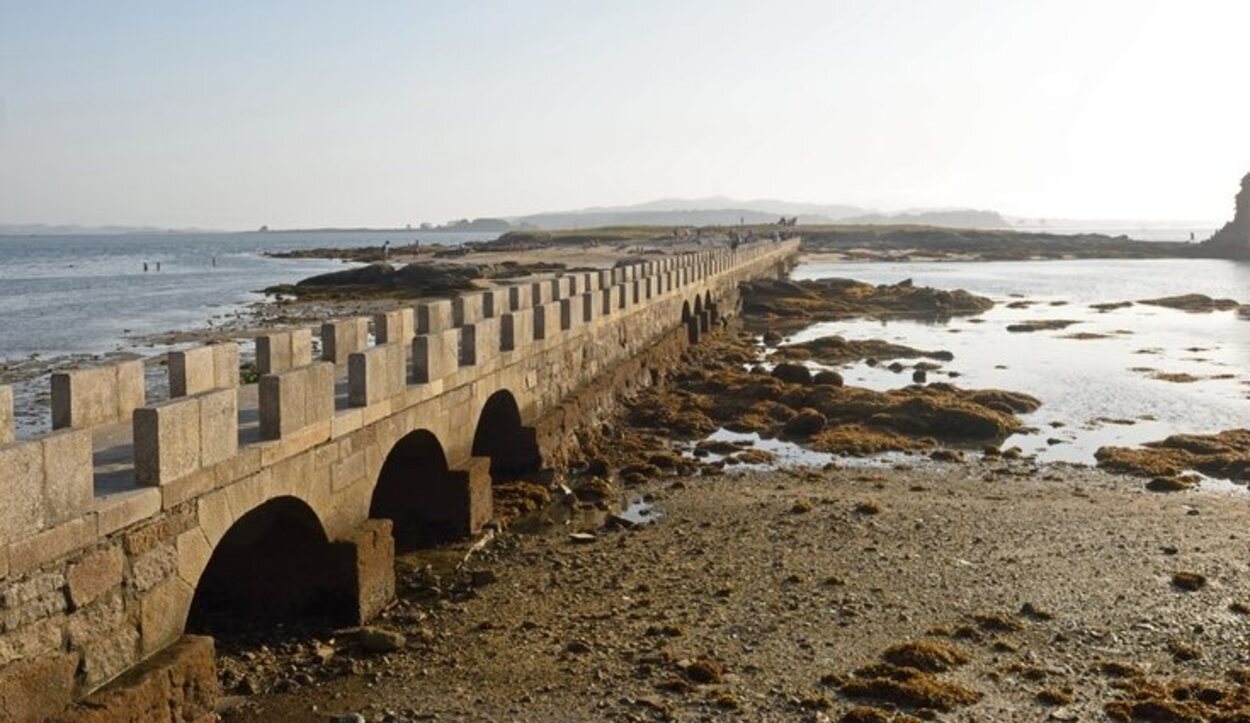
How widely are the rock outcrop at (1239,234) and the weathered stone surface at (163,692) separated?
11311 centimetres

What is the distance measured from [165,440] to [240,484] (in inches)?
41.0

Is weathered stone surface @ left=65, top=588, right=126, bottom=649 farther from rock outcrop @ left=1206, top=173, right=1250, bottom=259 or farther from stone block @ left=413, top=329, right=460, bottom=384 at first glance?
rock outcrop @ left=1206, top=173, right=1250, bottom=259

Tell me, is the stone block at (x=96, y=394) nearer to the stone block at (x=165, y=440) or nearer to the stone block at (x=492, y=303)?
the stone block at (x=165, y=440)

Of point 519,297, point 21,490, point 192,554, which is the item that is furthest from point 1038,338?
point 21,490

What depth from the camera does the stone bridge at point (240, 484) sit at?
6123 mm

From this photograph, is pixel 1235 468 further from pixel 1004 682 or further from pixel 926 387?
pixel 1004 682

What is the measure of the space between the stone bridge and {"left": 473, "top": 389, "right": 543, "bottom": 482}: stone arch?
21 millimetres

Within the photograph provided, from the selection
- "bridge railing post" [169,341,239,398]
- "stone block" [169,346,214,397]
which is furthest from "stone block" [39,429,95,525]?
"stone block" [169,346,214,397]

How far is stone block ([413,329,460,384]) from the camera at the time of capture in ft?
37.6

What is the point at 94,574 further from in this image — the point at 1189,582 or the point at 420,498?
the point at 1189,582

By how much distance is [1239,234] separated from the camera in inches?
4203

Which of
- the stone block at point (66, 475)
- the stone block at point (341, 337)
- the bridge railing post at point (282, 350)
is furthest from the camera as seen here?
the stone block at point (341, 337)

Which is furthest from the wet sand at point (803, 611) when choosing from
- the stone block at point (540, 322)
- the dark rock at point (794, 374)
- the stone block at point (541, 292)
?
the dark rock at point (794, 374)

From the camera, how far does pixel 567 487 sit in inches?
596
